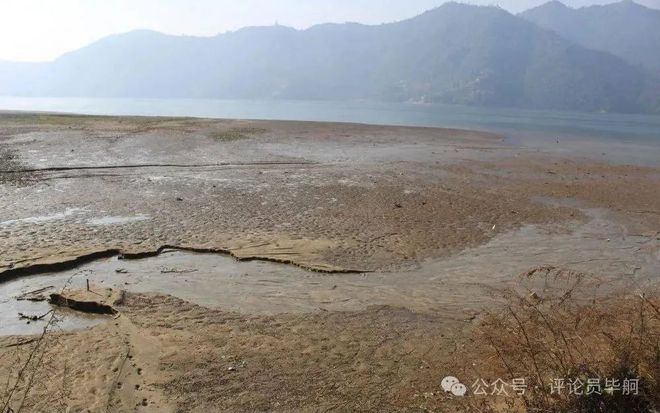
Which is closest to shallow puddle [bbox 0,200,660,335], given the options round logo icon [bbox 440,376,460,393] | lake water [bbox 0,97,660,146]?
round logo icon [bbox 440,376,460,393]

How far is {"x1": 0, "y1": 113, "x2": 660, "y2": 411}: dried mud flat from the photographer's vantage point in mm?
5957

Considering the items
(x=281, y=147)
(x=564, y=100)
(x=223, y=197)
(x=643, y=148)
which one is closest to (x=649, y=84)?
(x=564, y=100)

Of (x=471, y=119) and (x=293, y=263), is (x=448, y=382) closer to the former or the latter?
(x=293, y=263)

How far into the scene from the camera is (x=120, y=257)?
33.2 feet

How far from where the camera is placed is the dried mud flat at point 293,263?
5.96 metres

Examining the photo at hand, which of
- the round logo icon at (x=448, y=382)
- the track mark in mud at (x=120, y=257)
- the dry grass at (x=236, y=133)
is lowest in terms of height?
the round logo icon at (x=448, y=382)

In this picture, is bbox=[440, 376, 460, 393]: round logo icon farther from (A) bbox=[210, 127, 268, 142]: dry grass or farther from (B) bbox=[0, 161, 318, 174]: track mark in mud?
(A) bbox=[210, 127, 268, 142]: dry grass

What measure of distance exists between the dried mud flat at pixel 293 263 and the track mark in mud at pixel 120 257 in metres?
0.05

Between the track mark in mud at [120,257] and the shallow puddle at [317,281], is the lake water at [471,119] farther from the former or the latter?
the track mark in mud at [120,257]

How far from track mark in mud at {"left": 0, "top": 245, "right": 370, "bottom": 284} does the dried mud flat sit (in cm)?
5

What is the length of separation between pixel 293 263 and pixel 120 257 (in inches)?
141

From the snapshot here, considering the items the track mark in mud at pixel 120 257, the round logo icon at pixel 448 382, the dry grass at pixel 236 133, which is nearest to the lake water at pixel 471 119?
the dry grass at pixel 236 133

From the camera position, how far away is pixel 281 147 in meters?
30.2

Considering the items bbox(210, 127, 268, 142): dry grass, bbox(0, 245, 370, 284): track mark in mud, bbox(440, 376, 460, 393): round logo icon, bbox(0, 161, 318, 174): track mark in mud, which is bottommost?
bbox(440, 376, 460, 393): round logo icon
